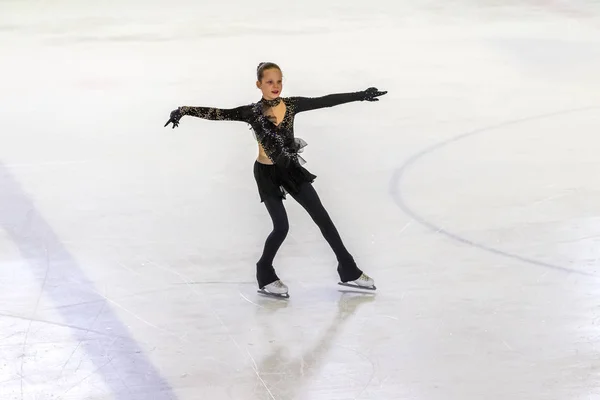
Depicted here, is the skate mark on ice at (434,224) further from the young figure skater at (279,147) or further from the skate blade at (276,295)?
the skate blade at (276,295)

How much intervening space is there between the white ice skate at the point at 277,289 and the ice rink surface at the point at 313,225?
64 mm

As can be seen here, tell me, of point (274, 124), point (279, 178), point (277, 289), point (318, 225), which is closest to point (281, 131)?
point (274, 124)

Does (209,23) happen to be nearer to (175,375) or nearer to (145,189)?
(145,189)

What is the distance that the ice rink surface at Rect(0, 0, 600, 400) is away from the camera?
15.3 feet

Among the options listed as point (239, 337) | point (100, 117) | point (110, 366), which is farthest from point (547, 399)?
point (100, 117)

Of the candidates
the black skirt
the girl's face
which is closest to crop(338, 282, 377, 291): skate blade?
the black skirt

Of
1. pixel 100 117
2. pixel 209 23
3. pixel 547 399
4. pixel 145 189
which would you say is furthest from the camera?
pixel 209 23

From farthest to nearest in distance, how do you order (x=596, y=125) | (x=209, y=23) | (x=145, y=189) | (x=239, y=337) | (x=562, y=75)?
(x=209, y=23), (x=562, y=75), (x=596, y=125), (x=145, y=189), (x=239, y=337)

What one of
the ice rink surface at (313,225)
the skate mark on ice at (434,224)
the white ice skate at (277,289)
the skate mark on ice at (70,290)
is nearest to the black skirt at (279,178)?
the white ice skate at (277,289)

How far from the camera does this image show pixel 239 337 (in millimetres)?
5012

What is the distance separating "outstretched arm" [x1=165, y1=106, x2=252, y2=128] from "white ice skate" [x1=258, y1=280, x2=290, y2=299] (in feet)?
2.87

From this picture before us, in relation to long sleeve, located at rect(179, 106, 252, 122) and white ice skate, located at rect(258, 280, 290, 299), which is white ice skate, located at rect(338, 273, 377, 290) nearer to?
white ice skate, located at rect(258, 280, 290, 299)

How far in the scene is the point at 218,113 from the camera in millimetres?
5203

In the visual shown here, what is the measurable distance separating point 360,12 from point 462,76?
4.13m
